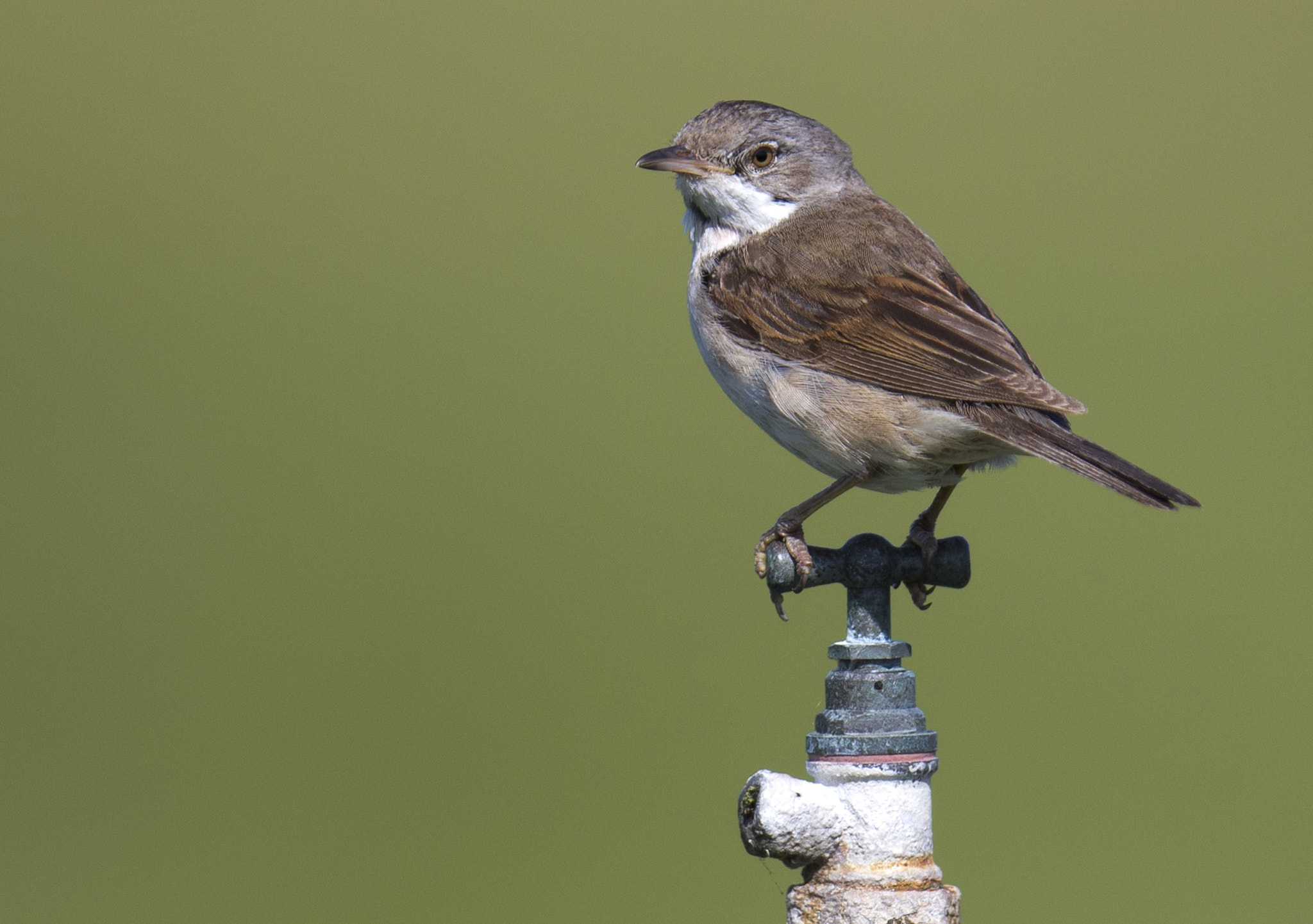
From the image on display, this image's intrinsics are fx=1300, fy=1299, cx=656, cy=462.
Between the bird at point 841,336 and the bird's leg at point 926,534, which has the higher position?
the bird at point 841,336

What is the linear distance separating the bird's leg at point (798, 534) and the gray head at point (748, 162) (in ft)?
3.79

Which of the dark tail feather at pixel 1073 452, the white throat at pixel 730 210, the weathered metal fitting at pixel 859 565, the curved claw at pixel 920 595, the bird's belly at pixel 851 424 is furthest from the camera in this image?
the white throat at pixel 730 210

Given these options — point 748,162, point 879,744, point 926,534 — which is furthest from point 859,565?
point 748,162

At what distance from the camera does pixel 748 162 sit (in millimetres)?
4340

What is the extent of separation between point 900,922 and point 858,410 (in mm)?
1476

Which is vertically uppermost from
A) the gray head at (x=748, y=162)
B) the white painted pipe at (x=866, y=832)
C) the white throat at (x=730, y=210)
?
the gray head at (x=748, y=162)

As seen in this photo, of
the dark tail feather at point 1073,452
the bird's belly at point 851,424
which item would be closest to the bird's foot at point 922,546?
the bird's belly at point 851,424

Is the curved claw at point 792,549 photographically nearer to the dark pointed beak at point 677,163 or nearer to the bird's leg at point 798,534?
the bird's leg at point 798,534

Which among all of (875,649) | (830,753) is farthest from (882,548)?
(830,753)

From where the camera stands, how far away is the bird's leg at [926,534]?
9.86ft

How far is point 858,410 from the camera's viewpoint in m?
3.53

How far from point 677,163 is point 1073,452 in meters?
1.73

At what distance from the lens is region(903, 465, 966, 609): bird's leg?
3.01 meters

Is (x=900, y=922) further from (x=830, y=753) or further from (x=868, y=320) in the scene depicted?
(x=868, y=320)
